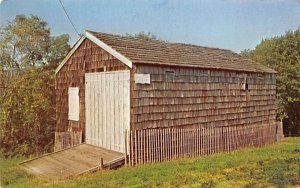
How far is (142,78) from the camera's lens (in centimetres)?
1256

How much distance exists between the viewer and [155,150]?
1292 centimetres

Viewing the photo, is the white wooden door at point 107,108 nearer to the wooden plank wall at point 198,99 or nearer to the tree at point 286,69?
Answer: the wooden plank wall at point 198,99

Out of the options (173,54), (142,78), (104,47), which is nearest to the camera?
(142,78)

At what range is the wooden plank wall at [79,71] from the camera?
44.9 ft

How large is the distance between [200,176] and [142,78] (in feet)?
14.9

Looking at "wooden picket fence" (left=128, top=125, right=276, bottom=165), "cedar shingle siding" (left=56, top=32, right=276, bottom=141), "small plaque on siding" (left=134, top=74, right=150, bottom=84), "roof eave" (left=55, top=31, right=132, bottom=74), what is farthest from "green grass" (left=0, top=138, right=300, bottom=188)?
"roof eave" (left=55, top=31, right=132, bottom=74)

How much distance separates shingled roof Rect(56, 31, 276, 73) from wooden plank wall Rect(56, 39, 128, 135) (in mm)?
537

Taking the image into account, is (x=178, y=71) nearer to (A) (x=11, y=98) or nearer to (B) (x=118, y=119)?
(B) (x=118, y=119)

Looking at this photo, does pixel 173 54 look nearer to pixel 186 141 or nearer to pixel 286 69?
pixel 186 141

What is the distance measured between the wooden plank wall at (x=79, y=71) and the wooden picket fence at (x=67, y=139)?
20 centimetres

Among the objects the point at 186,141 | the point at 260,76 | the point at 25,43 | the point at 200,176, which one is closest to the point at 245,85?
the point at 260,76

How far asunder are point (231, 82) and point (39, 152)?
9.96 meters

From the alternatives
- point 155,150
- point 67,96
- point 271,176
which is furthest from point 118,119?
point 271,176

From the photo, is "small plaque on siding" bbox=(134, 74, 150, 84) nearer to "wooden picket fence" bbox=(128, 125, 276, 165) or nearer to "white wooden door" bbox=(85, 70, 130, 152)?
"white wooden door" bbox=(85, 70, 130, 152)
